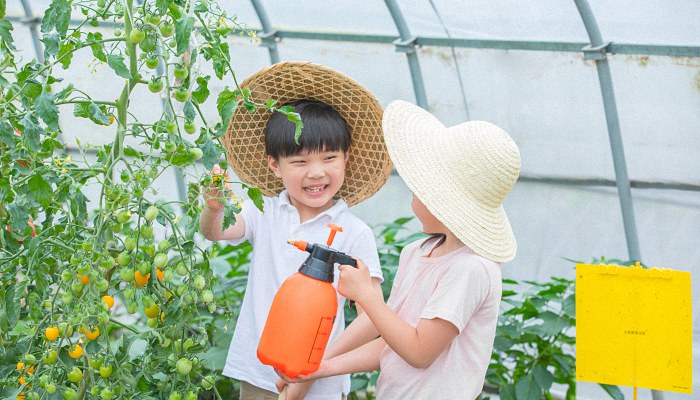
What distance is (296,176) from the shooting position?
1.90m

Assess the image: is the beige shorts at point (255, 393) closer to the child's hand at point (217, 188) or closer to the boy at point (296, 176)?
the boy at point (296, 176)

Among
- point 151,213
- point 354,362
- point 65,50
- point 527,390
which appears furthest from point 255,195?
point 527,390

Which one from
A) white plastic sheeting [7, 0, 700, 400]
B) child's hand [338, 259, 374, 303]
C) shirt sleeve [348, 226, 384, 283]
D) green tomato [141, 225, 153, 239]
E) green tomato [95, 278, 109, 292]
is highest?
white plastic sheeting [7, 0, 700, 400]

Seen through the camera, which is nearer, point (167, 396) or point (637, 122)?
point (167, 396)

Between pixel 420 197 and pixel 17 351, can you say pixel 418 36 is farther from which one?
pixel 17 351

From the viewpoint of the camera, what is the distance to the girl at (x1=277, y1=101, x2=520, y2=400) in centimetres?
160

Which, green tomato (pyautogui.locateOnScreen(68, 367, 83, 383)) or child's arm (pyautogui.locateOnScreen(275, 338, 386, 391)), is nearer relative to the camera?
green tomato (pyautogui.locateOnScreen(68, 367, 83, 383))

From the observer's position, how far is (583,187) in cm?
339

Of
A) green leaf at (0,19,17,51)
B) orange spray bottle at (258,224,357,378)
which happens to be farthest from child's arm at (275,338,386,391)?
green leaf at (0,19,17,51)

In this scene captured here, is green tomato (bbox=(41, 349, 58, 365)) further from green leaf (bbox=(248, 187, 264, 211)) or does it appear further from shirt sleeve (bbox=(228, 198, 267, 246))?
shirt sleeve (bbox=(228, 198, 267, 246))

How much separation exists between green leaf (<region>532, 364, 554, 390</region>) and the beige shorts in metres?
1.18

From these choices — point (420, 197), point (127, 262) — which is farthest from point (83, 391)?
point (420, 197)

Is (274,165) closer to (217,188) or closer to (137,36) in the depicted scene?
(217,188)

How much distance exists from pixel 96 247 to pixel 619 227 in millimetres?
2341
